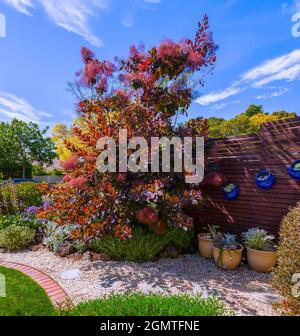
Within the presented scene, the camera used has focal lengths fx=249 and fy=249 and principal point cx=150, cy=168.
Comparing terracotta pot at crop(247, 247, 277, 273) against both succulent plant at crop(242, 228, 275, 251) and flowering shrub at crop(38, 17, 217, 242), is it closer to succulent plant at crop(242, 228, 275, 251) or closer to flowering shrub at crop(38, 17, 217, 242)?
succulent plant at crop(242, 228, 275, 251)

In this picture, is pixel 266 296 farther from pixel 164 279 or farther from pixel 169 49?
pixel 169 49

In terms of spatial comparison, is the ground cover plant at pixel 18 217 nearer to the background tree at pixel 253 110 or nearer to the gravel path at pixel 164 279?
the gravel path at pixel 164 279

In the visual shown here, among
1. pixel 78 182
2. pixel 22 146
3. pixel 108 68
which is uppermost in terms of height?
pixel 22 146

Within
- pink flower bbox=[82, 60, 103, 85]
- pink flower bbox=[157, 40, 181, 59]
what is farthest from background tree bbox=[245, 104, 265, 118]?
pink flower bbox=[82, 60, 103, 85]

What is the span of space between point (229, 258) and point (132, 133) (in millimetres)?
3014

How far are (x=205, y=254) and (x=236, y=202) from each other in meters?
1.29

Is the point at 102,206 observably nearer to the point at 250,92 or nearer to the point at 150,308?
the point at 150,308

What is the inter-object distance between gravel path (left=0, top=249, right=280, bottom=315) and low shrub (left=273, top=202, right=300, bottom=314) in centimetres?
32

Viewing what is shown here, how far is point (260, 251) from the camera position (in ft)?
14.4

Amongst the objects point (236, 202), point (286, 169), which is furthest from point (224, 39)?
point (236, 202)

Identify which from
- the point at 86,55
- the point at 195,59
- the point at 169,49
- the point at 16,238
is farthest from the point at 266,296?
the point at 86,55

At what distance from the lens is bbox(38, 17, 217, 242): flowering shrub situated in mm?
4664

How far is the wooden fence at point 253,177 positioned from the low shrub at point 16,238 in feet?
13.6

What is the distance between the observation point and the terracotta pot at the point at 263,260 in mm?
4375
